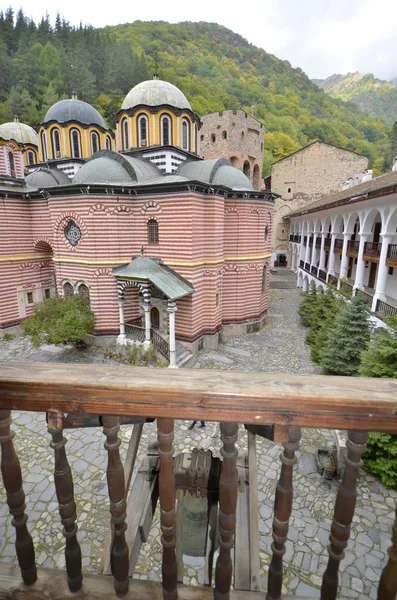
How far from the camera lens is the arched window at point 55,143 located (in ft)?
58.2

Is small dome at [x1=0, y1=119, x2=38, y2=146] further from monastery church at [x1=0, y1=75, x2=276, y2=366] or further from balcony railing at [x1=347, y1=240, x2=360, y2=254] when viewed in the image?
balcony railing at [x1=347, y1=240, x2=360, y2=254]

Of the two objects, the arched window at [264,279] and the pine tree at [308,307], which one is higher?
the arched window at [264,279]

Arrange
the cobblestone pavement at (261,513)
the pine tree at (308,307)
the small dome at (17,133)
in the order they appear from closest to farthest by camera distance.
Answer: the cobblestone pavement at (261,513)
the pine tree at (308,307)
the small dome at (17,133)

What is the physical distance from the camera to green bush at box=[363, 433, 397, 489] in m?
6.37

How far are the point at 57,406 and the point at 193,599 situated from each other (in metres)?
1.21

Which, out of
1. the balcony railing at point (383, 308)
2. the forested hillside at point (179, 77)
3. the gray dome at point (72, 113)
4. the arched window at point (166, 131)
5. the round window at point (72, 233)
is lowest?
the balcony railing at point (383, 308)

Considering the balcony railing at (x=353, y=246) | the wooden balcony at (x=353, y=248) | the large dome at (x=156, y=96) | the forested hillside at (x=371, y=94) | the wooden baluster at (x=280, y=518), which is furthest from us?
the forested hillside at (x=371, y=94)

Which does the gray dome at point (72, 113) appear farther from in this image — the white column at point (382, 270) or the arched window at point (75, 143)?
the white column at point (382, 270)

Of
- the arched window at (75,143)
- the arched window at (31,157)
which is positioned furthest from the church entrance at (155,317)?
the arched window at (31,157)

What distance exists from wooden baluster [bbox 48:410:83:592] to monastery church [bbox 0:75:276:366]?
10266 millimetres

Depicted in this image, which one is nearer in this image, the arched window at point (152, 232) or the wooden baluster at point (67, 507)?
the wooden baluster at point (67, 507)

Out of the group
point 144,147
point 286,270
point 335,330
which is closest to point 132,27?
point 286,270

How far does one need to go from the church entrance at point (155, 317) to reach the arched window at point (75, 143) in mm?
10842

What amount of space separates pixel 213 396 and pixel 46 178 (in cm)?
1956
